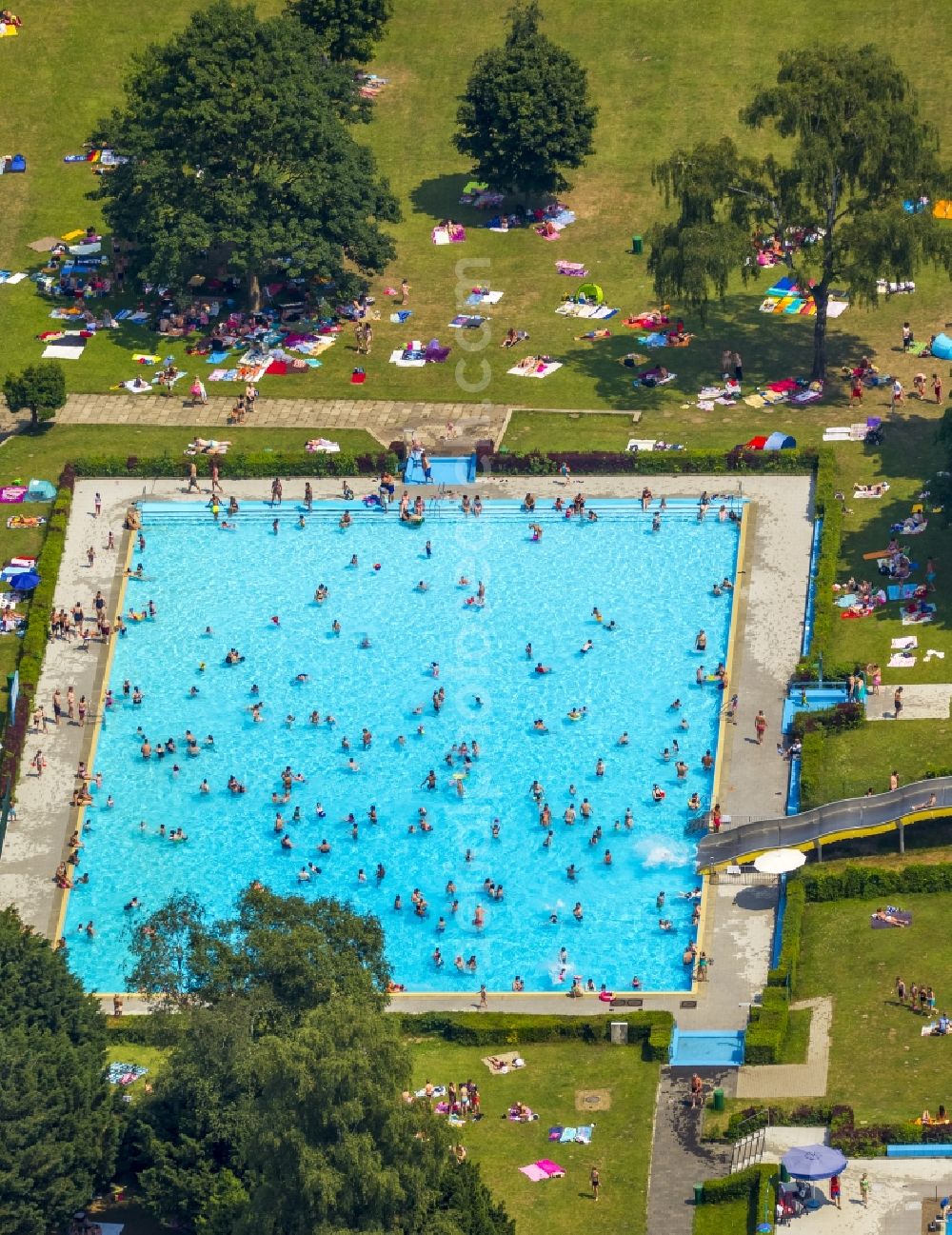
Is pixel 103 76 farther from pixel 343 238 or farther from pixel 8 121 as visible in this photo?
pixel 343 238

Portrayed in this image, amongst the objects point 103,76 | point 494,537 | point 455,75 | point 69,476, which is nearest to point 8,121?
point 103,76

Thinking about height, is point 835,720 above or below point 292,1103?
above

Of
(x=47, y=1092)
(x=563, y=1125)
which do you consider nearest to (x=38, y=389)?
(x=47, y=1092)

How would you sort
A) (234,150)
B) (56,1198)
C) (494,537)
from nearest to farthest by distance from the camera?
(56,1198) < (494,537) < (234,150)

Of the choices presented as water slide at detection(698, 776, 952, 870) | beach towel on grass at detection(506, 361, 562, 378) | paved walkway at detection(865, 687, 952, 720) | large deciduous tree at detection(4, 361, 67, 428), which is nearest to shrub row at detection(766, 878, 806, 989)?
water slide at detection(698, 776, 952, 870)

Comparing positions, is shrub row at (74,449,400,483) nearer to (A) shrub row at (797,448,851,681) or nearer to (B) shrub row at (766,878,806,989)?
(A) shrub row at (797,448,851,681)

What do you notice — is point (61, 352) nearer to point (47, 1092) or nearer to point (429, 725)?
point (429, 725)

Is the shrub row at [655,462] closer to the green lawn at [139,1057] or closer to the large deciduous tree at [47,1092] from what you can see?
the green lawn at [139,1057]
